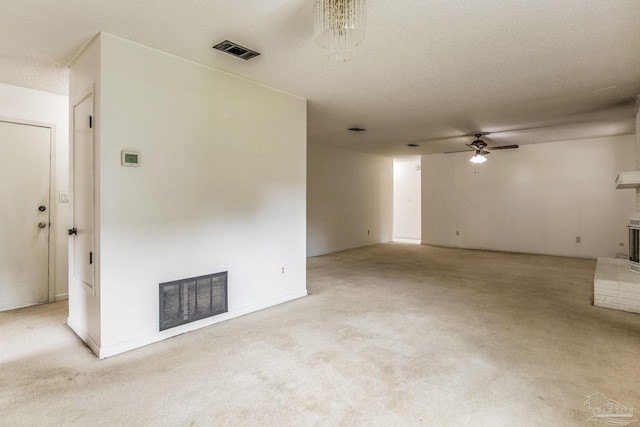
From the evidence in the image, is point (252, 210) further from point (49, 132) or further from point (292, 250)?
point (49, 132)

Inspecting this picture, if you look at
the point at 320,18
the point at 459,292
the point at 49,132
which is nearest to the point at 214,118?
the point at 320,18

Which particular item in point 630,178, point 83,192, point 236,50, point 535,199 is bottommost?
point 83,192

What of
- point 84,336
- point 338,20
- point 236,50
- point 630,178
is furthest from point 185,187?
point 630,178

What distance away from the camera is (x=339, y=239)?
8.08 m

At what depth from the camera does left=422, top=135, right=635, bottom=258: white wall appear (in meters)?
6.61

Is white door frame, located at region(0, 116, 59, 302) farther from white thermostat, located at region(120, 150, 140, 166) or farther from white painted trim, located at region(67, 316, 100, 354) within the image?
white thermostat, located at region(120, 150, 140, 166)

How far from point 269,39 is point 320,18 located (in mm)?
745

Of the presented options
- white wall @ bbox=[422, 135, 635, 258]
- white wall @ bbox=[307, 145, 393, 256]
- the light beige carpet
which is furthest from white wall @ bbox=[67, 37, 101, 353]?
white wall @ bbox=[422, 135, 635, 258]

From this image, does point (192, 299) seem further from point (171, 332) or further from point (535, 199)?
point (535, 199)

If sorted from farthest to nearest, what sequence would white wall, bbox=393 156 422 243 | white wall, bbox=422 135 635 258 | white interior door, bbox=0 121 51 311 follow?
white wall, bbox=393 156 422 243 < white wall, bbox=422 135 635 258 < white interior door, bbox=0 121 51 311

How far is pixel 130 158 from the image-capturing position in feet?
8.73

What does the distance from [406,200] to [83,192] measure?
9.50 m

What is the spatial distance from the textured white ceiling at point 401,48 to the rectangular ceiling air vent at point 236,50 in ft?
0.27

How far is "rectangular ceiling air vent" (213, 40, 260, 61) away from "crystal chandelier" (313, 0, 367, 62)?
925mm
